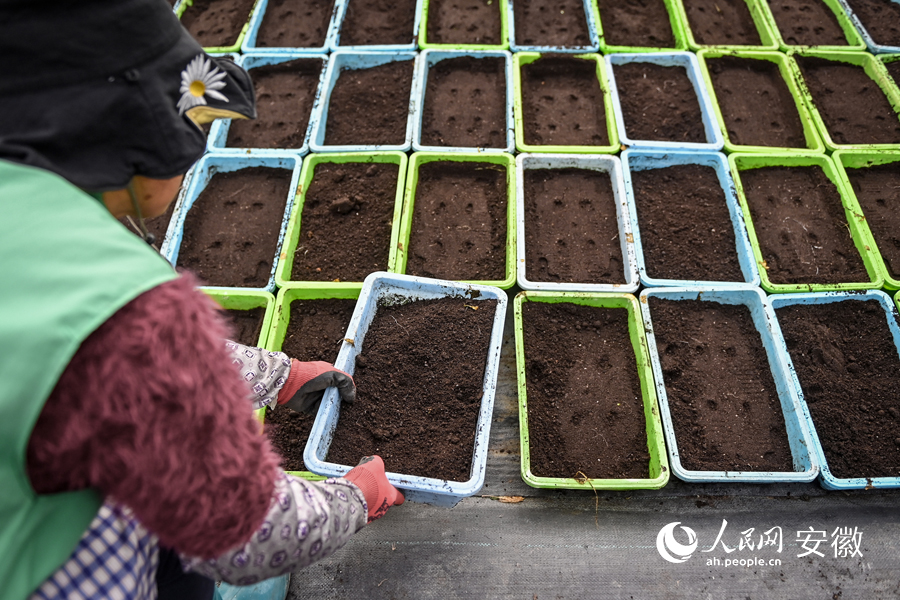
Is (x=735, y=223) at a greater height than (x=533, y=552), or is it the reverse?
(x=735, y=223)

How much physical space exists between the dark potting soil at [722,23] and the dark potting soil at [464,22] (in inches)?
42.1

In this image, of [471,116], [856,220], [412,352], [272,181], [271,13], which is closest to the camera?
[412,352]

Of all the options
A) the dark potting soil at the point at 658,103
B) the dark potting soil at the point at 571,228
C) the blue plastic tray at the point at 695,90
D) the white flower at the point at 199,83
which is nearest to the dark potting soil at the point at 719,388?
the dark potting soil at the point at 571,228

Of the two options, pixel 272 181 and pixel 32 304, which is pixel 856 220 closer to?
pixel 272 181

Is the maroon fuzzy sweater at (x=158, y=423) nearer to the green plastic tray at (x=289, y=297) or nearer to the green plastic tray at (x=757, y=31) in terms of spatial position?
the green plastic tray at (x=289, y=297)

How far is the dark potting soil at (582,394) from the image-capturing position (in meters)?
1.62

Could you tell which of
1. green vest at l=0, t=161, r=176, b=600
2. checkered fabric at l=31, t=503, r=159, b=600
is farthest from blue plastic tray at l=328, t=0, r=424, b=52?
checkered fabric at l=31, t=503, r=159, b=600

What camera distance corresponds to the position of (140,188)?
2.71ft

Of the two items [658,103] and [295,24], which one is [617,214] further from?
[295,24]

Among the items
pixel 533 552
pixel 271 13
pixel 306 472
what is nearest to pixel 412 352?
pixel 306 472

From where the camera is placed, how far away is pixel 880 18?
2.83 meters

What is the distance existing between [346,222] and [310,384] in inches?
33.0

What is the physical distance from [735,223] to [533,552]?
58.4 inches

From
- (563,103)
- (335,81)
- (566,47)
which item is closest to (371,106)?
(335,81)
